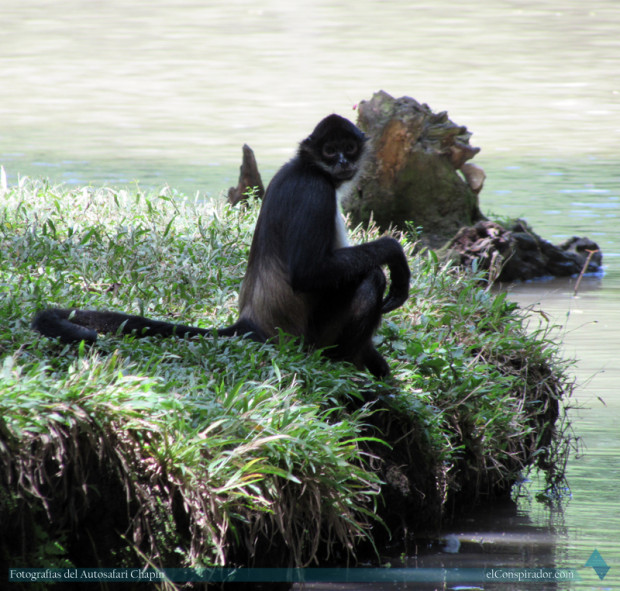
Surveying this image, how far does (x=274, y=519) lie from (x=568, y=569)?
131 cm

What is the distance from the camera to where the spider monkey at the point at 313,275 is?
14.8 feet

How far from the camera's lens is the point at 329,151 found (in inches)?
190

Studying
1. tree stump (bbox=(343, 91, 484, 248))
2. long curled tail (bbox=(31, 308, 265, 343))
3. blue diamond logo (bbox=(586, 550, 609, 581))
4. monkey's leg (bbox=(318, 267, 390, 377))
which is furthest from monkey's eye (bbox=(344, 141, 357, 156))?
tree stump (bbox=(343, 91, 484, 248))

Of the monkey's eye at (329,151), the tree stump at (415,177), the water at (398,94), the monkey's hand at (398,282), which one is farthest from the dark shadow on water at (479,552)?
the tree stump at (415,177)

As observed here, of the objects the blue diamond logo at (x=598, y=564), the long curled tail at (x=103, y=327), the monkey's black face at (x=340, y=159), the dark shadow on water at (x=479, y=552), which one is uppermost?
the monkey's black face at (x=340, y=159)

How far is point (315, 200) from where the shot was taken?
457 centimetres

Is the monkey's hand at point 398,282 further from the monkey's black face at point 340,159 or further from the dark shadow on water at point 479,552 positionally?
the dark shadow on water at point 479,552

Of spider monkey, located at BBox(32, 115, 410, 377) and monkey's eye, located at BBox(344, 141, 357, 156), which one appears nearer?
spider monkey, located at BBox(32, 115, 410, 377)

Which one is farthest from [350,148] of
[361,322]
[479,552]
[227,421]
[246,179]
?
[246,179]

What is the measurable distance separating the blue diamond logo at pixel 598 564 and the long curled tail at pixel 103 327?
167 cm

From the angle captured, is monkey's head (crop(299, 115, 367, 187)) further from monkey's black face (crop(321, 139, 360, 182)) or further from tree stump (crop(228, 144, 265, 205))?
tree stump (crop(228, 144, 265, 205))

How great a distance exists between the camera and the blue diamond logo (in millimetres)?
4037

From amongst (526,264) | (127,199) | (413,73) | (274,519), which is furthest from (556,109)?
(274,519)

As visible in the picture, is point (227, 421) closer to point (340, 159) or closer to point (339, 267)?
point (339, 267)
